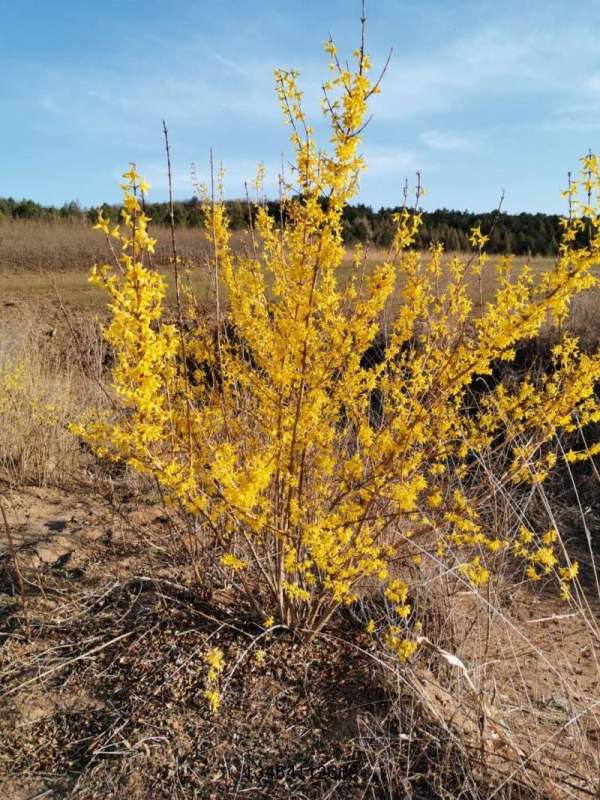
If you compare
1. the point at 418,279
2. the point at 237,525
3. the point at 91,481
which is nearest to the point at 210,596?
the point at 237,525

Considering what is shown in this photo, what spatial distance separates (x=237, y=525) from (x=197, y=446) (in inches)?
17.7

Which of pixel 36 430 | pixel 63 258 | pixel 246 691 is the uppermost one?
pixel 63 258

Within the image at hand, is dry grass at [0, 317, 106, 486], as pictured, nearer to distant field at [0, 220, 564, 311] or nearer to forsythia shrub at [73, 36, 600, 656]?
forsythia shrub at [73, 36, 600, 656]

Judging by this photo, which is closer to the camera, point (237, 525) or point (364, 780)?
point (364, 780)

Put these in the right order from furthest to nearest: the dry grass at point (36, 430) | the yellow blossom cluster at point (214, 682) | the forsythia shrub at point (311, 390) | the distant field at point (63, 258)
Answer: the distant field at point (63, 258) → the dry grass at point (36, 430) → the yellow blossom cluster at point (214, 682) → the forsythia shrub at point (311, 390)

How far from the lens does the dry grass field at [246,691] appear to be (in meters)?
2.44

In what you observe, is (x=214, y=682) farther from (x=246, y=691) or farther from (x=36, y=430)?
(x=36, y=430)

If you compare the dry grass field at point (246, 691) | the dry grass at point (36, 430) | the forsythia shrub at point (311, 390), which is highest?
the forsythia shrub at point (311, 390)

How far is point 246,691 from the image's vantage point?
2930 mm

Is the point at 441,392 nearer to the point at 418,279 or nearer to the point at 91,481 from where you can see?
the point at 418,279

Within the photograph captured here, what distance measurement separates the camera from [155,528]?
15.1 ft

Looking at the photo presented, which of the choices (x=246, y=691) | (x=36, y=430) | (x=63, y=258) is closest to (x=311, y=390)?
(x=246, y=691)

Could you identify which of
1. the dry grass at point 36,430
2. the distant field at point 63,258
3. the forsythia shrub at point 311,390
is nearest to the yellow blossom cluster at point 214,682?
the forsythia shrub at point 311,390

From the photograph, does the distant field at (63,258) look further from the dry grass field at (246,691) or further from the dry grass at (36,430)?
the dry grass field at (246,691)
